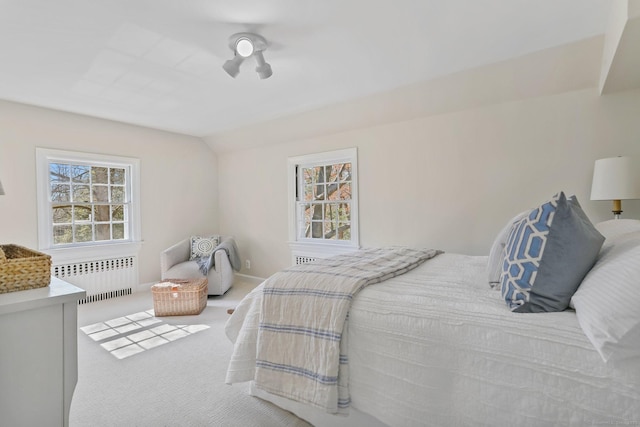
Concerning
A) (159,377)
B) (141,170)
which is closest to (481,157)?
(159,377)

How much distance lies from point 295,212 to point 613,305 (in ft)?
12.7

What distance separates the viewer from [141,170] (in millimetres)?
4535

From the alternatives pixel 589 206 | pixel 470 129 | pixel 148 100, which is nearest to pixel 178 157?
pixel 148 100

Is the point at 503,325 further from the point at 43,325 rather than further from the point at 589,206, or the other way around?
the point at 589,206

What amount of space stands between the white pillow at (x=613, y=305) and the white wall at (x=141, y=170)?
4833 millimetres

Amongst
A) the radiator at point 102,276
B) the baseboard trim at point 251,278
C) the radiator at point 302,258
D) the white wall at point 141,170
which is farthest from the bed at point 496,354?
the white wall at point 141,170

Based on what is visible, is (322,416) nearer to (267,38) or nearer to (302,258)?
(267,38)

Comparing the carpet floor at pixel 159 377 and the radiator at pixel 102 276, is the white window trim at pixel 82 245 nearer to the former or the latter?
the radiator at pixel 102 276

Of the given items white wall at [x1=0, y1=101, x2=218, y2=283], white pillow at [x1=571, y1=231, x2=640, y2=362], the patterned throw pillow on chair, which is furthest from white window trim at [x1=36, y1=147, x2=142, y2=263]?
white pillow at [x1=571, y1=231, x2=640, y2=362]

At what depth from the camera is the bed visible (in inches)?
38.2

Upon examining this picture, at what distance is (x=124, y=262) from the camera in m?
4.34

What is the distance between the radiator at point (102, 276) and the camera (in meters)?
3.88

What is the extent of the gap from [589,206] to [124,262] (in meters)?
5.23

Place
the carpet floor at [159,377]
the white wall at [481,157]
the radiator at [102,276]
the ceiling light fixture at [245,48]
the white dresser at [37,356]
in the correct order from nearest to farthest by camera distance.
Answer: the white dresser at [37,356] → the carpet floor at [159,377] → the ceiling light fixture at [245,48] → the white wall at [481,157] → the radiator at [102,276]
